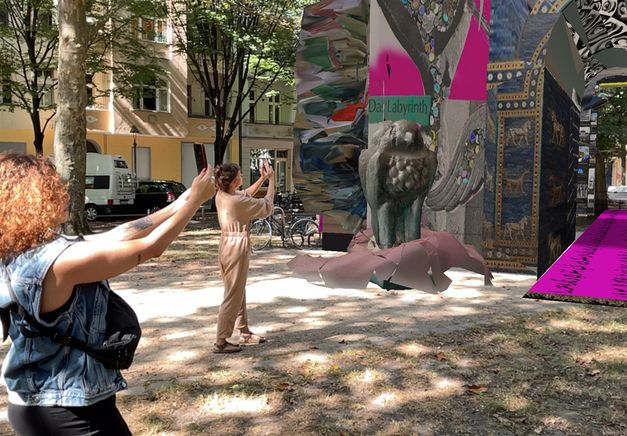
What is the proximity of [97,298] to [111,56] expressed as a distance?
28.5m

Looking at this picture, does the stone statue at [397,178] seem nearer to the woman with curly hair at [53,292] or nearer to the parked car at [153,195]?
the woman with curly hair at [53,292]

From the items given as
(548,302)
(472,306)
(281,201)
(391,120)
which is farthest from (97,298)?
(281,201)

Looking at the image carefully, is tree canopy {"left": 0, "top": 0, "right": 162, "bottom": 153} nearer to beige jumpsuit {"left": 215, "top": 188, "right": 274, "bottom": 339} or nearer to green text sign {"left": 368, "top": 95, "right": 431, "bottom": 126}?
green text sign {"left": 368, "top": 95, "right": 431, "bottom": 126}

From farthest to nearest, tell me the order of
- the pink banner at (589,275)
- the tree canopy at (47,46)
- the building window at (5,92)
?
1. the building window at (5,92)
2. the tree canopy at (47,46)
3. the pink banner at (589,275)

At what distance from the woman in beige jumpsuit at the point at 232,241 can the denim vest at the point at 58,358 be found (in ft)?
11.0

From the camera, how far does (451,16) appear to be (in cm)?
1017

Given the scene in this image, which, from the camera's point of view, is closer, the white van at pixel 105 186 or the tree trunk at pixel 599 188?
the white van at pixel 105 186

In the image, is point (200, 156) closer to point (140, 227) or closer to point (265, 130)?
point (140, 227)

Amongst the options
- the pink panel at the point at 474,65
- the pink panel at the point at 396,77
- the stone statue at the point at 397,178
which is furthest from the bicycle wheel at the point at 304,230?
the stone statue at the point at 397,178

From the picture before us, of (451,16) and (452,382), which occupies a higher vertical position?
(451,16)

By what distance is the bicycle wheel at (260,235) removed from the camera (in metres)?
13.7

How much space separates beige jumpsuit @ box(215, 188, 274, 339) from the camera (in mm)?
5410

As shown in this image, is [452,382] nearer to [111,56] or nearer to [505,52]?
[505,52]

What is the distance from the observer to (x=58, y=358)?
2.01 metres
